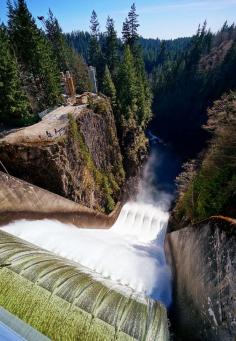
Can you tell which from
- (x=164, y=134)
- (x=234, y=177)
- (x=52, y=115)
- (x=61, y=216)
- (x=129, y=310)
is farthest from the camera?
(x=164, y=134)

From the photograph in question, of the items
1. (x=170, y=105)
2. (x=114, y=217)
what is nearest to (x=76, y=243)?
(x=114, y=217)

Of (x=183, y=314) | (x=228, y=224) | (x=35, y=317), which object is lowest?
(x=183, y=314)

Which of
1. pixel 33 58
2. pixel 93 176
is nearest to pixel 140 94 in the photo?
pixel 33 58

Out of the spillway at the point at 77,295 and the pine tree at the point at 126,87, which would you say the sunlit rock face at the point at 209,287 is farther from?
the pine tree at the point at 126,87

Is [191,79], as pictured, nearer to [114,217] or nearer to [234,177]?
[114,217]

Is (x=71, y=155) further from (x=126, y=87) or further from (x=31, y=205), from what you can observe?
(x=126, y=87)

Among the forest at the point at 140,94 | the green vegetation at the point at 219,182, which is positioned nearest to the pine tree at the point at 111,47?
the forest at the point at 140,94
